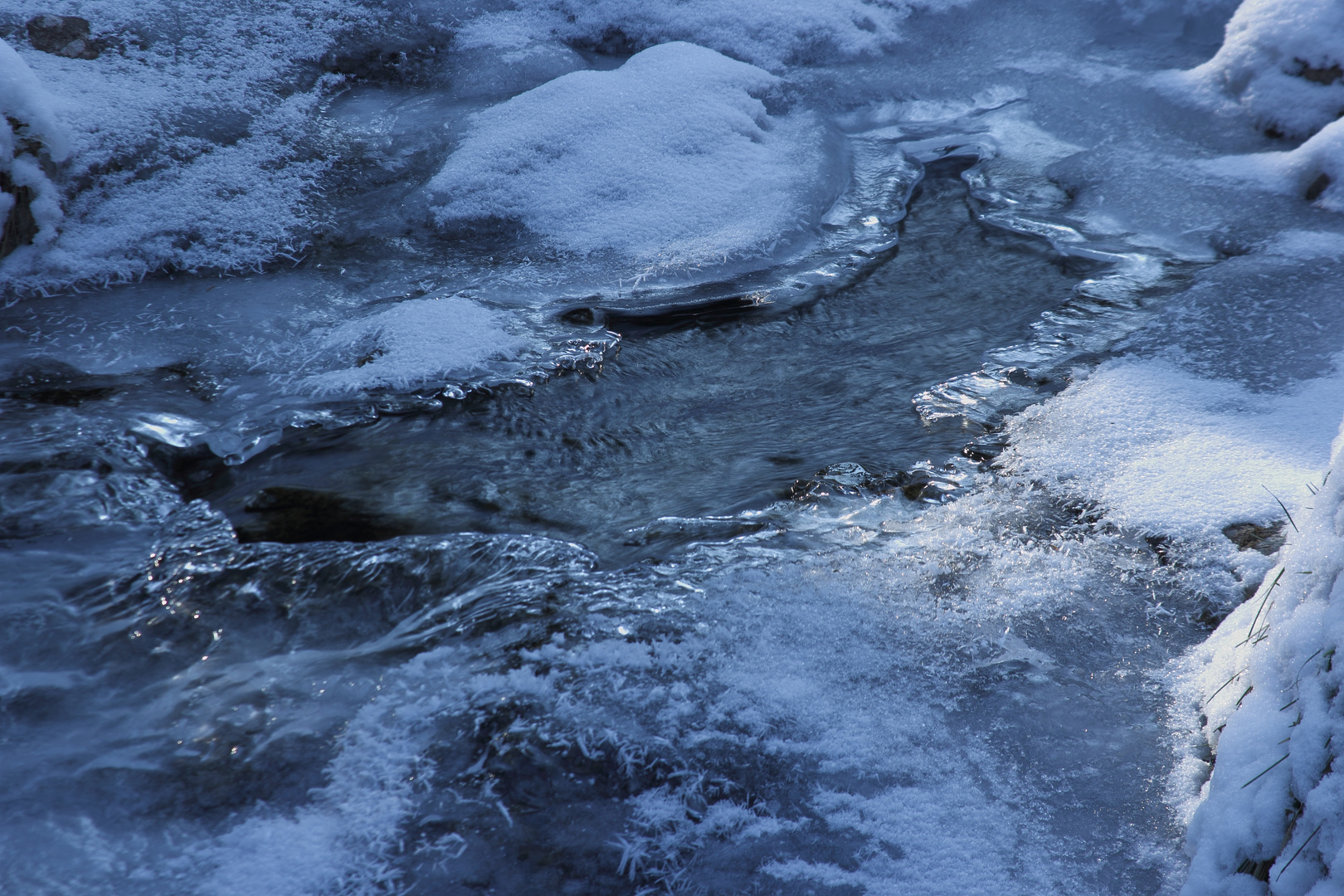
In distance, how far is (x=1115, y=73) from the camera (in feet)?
17.5

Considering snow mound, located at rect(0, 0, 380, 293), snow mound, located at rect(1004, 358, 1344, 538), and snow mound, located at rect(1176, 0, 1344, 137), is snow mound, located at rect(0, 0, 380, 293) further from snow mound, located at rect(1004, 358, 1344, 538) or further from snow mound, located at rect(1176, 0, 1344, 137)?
snow mound, located at rect(1176, 0, 1344, 137)

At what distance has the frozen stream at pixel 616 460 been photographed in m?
1.69

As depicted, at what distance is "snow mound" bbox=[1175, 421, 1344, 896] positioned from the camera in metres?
1.26

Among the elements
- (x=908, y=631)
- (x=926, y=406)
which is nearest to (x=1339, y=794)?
(x=908, y=631)

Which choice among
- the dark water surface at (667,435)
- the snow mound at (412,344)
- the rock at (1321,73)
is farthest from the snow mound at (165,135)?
the rock at (1321,73)

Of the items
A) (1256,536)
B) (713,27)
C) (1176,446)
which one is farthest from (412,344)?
(713,27)

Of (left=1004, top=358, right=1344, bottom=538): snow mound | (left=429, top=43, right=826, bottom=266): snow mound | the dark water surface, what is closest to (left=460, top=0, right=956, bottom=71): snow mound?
(left=429, top=43, right=826, bottom=266): snow mound

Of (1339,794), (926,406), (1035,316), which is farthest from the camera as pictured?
(1035,316)

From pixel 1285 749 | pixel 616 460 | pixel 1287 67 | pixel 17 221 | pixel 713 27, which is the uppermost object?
pixel 1287 67

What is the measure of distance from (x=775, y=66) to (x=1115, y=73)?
7.15 feet

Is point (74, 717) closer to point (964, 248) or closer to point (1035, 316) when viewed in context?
point (1035, 316)

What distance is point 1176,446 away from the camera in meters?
2.52

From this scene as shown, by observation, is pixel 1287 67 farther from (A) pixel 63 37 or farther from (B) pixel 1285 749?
(A) pixel 63 37

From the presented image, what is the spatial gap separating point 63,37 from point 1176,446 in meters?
5.34
